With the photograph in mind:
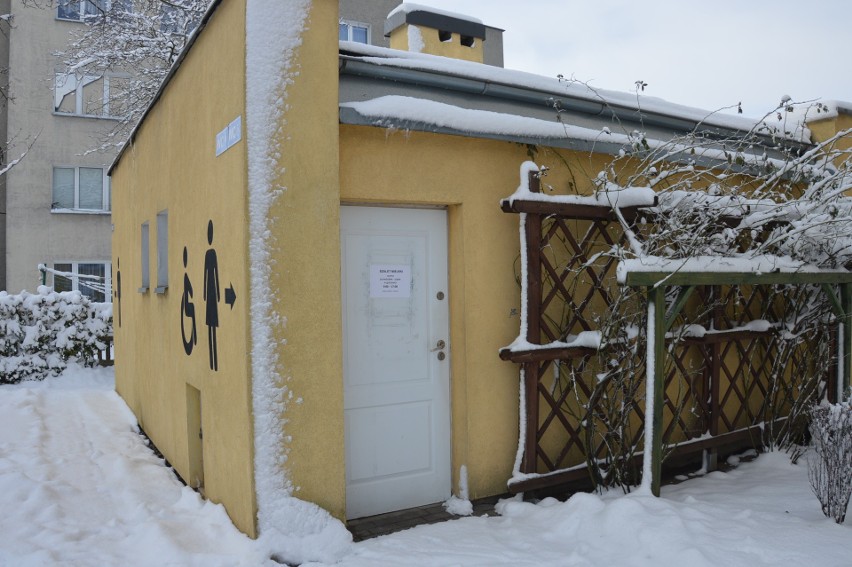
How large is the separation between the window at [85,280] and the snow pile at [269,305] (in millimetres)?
12707

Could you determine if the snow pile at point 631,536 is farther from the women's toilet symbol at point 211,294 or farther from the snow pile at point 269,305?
the women's toilet symbol at point 211,294

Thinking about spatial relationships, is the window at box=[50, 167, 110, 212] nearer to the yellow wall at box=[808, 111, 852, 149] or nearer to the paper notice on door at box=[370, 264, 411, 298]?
the paper notice on door at box=[370, 264, 411, 298]

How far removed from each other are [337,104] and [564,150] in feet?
7.09

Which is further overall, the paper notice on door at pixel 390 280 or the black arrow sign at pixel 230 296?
the paper notice on door at pixel 390 280

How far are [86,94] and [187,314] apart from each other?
1414 cm

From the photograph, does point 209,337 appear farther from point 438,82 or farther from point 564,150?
point 564,150

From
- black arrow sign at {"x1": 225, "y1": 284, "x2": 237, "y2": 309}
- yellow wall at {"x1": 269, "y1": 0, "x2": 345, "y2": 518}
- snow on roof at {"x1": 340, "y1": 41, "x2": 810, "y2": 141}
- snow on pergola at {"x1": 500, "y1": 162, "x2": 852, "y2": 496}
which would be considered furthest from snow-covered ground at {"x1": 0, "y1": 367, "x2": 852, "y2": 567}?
snow on roof at {"x1": 340, "y1": 41, "x2": 810, "y2": 141}

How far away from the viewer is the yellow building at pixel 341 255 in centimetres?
399

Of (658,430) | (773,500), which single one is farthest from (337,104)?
(773,500)

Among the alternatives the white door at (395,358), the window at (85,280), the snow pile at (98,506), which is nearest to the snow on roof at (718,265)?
the white door at (395,358)

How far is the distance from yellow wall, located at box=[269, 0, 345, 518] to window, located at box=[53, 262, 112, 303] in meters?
12.7

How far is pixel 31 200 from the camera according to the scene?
16.3 meters

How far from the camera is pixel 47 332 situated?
10.9m

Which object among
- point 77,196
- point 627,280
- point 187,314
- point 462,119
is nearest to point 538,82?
point 462,119
